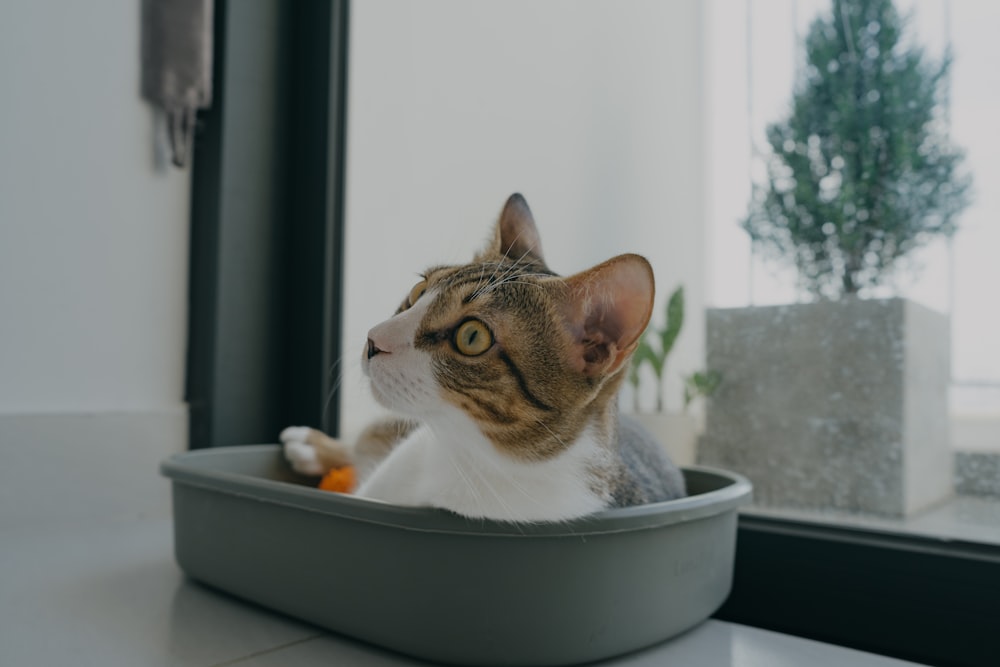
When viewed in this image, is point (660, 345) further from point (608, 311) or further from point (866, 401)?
point (608, 311)

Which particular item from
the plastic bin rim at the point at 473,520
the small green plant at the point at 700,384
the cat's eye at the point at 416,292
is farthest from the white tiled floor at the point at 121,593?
the small green plant at the point at 700,384

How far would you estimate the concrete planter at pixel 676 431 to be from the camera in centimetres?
123

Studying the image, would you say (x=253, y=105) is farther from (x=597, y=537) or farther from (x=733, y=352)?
(x=597, y=537)

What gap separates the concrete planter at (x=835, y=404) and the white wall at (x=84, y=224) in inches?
40.0

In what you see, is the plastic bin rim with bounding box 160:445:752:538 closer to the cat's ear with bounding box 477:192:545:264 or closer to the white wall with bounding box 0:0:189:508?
the cat's ear with bounding box 477:192:545:264

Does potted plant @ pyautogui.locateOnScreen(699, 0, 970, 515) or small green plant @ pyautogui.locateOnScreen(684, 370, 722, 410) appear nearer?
potted plant @ pyautogui.locateOnScreen(699, 0, 970, 515)

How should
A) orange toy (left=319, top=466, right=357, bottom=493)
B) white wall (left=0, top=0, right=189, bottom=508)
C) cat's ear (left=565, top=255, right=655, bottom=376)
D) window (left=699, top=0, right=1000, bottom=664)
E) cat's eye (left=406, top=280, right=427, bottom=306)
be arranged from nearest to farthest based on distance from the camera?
cat's ear (left=565, top=255, right=655, bottom=376) → cat's eye (left=406, top=280, right=427, bottom=306) → window (left=699, top=0, right=1000, bottom=664) → orange toy (left=319, top=466, right=357, bottom=493) → white wall (left=0, top=0, right=189, bottom=508)

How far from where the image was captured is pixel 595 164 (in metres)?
1.31

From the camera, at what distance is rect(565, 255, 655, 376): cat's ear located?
0.60 m

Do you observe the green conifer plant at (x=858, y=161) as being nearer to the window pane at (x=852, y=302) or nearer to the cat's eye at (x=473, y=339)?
the window pane at (x=852, y=302)

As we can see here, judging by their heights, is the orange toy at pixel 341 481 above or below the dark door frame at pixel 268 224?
below

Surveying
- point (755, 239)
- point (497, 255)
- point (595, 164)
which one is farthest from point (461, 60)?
point (497, 255)

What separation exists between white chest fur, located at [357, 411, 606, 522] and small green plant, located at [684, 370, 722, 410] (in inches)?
21.7

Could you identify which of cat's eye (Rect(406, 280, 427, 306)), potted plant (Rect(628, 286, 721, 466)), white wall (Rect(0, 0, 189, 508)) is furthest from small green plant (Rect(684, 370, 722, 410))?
white wall (Rect(0, 0, 189, 508))
